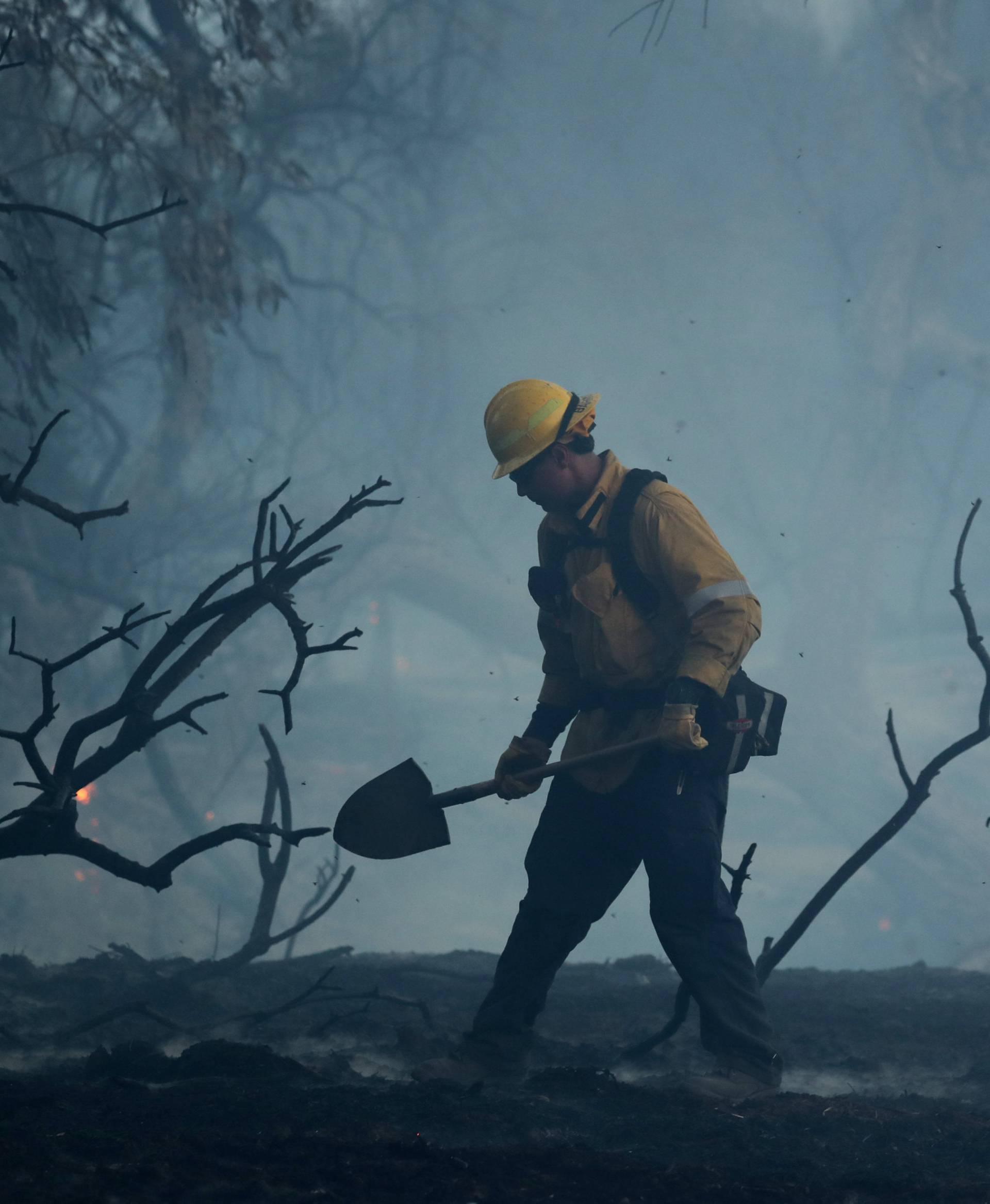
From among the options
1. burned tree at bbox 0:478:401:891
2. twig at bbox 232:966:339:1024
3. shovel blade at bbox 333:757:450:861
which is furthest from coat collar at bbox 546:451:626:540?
twig at bbox 232:966:339:1024

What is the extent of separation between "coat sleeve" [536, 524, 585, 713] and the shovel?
32cm

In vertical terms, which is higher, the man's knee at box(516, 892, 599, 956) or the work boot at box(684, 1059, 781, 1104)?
the man's knee at box(516, 892, 599, 956)

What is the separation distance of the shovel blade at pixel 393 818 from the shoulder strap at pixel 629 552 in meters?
0.92

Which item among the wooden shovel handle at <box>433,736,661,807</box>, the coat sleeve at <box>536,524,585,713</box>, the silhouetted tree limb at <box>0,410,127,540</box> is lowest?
the wooden shovel handle at <box>433,736,661,807</box>

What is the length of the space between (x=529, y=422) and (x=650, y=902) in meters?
1.62

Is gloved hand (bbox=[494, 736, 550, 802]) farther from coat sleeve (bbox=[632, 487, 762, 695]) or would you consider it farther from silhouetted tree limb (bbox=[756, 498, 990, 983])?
silhouetted tree limb (bbox=[756, 498, 990, 983])

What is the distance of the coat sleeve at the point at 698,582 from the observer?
317 cm

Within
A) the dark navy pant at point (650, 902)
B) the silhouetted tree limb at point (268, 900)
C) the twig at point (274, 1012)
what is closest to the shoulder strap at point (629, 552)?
the dark navy pant at point (650, 902)

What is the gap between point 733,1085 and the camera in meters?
3.01

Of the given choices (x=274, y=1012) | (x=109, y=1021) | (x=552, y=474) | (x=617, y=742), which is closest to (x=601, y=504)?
(x=552, y=474)

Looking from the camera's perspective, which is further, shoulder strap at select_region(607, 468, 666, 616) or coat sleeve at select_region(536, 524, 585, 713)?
coat sleeve at select_region(536, 524, 585, 713)

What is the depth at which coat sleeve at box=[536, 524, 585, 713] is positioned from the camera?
12.3 ft

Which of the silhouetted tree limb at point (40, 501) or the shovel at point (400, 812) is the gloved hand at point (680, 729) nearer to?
the shovel at point (400, 812)

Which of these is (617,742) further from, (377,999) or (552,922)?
(377,999)
